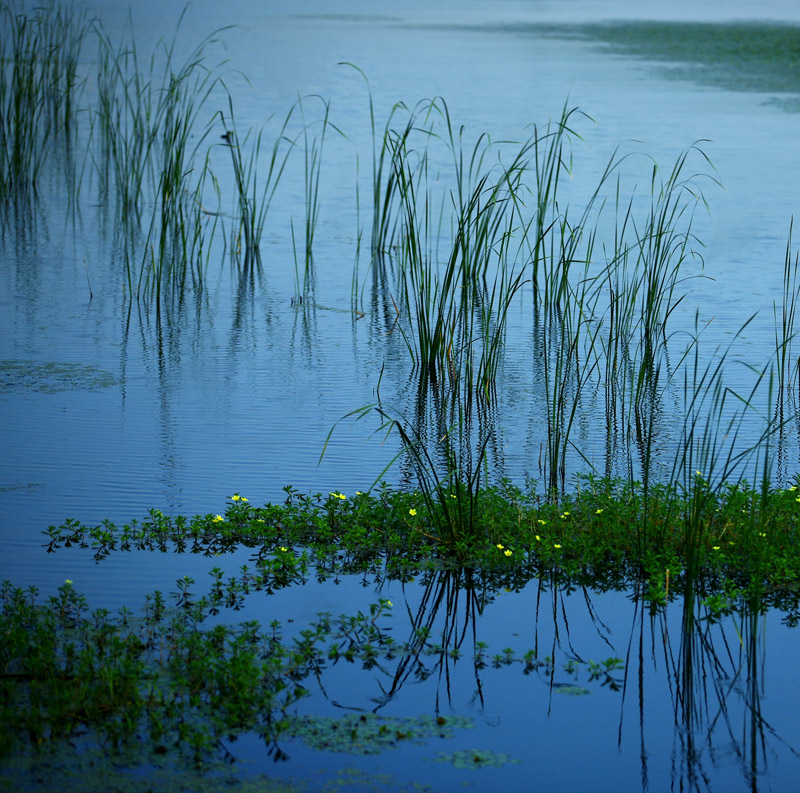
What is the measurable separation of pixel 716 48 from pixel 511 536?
13781 millimetres

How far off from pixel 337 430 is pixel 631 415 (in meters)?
1.12

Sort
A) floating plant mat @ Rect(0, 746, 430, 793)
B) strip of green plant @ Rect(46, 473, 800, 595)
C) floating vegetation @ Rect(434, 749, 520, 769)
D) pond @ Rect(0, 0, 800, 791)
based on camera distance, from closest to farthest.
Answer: floating plant mat @ Rect(0, 746, 430, 793) → floating vegetation @ Rect(434, 749, 520, 769) → pond @ Rect(0, 0, 800, 791) → strip of green plant @ Rect(46, 473, 800, 595)

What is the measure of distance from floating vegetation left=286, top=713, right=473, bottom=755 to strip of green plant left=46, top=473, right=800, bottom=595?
0.68 metres

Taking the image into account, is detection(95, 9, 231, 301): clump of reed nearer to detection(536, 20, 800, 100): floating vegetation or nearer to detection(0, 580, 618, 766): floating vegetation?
detection(0, 580, 618, 766): floating vegetation

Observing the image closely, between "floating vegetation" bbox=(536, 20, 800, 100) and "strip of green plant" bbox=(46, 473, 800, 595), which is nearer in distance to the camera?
"strip of green plant" bbox=(46, 473, 800, 595)

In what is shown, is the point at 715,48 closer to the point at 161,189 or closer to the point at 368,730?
the point at 161,189

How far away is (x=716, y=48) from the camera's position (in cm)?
1535

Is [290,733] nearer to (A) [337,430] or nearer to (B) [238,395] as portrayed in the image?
(A) [337,430]

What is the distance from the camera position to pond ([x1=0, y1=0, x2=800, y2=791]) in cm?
243

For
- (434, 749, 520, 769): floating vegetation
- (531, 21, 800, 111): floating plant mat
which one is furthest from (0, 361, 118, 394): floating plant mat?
(531, 21, 800, 111): floating plant mat

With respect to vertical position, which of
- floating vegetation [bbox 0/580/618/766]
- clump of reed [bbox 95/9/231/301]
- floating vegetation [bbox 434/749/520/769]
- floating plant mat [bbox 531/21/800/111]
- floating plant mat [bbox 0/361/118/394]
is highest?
floating plant mat [bbox 531/21/800/111]

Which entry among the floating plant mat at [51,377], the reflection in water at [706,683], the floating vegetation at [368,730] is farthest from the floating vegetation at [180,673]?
the floating plant mat at [51,377]

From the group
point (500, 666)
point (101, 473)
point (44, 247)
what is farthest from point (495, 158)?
point (500, 666)

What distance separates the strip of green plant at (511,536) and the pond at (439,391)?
7cm
